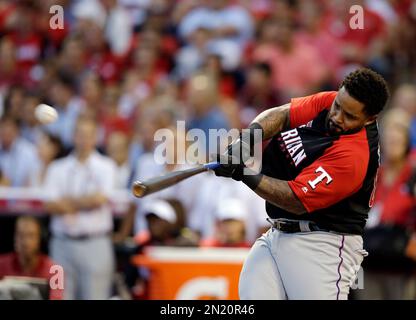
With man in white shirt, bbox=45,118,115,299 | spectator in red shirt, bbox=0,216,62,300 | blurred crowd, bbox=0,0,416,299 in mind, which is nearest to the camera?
spectator in red shirt, bbox=0,216,62,300

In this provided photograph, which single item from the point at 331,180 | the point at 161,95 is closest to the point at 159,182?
the point at 331,180

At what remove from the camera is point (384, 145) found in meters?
8.10

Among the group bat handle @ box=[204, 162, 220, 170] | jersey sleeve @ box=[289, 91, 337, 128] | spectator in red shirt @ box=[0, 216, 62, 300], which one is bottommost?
spectator in red shirt @ box=[0, 216, 62, 300]

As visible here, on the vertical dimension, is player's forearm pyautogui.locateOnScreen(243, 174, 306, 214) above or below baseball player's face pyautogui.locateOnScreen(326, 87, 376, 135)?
below

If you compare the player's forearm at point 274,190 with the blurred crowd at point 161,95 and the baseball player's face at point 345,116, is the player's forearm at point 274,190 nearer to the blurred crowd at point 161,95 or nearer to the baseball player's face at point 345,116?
the baseball player's face at point 345,116

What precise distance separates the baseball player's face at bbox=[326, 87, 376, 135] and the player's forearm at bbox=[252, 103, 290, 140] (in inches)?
13.4

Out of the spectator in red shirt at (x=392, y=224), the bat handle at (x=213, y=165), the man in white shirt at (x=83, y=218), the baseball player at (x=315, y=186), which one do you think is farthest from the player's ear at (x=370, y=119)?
the man in white shirt at (x=83, y=218)

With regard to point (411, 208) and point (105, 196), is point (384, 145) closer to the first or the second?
point (411, 208)

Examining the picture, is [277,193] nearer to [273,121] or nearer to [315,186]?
[315,186]

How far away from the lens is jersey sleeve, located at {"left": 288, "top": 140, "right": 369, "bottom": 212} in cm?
471

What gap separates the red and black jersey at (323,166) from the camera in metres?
4.73

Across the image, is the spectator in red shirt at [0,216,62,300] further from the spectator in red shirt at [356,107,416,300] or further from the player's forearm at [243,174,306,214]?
the player's forearm at [243,174,306,214]

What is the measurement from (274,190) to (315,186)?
0.21 meters

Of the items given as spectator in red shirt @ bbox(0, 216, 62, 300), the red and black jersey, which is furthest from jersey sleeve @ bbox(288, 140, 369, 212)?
spectator in red shirt @ bbox(0, 216, 62, 300)
